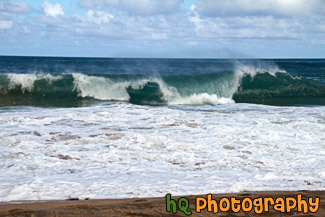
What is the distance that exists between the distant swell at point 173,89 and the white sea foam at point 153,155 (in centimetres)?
780

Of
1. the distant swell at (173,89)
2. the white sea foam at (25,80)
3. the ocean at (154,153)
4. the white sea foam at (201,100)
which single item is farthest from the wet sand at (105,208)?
the white sea foam at (25,80)

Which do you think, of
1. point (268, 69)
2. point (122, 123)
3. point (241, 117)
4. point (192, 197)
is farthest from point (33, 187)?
point (268, 69)

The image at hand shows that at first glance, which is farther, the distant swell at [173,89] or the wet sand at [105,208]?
the distant swell at [173,89]

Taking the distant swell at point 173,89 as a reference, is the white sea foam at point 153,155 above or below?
below

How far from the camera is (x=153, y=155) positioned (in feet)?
19.7

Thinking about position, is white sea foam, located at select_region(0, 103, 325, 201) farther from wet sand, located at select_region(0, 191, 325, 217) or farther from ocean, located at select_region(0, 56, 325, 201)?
wet sand, located at select_region(0, 191, 325, 217)

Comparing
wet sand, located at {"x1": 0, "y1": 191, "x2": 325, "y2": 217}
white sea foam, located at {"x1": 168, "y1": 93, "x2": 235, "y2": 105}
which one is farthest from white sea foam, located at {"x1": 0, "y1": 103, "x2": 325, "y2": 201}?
white sea foam, located at {"x1": 168, "y1": 93, "x2": 235, "y2": 105}

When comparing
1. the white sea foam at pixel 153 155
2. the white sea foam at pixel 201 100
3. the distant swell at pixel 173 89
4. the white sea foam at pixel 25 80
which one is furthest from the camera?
the white sea foam at pixel 25 80

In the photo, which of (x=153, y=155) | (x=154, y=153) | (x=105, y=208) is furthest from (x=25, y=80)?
(x=105, y=208)

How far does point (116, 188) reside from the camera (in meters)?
4.38

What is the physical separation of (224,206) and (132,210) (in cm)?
93

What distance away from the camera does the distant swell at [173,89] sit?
57.4 ft

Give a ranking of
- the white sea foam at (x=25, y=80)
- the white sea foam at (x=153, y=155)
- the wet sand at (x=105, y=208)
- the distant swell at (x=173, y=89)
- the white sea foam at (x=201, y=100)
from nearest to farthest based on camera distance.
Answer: the wet sand at (x=105, y=208) < the white sea foam at (x=153, y=155) < the white sea foam at (x=201, y=100) < the distant swell at (x=173, y=89) < the white sea foam at (x=25, y=80)

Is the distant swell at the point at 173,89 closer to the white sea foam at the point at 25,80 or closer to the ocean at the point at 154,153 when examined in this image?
the white sea foam at the point at 25,80
